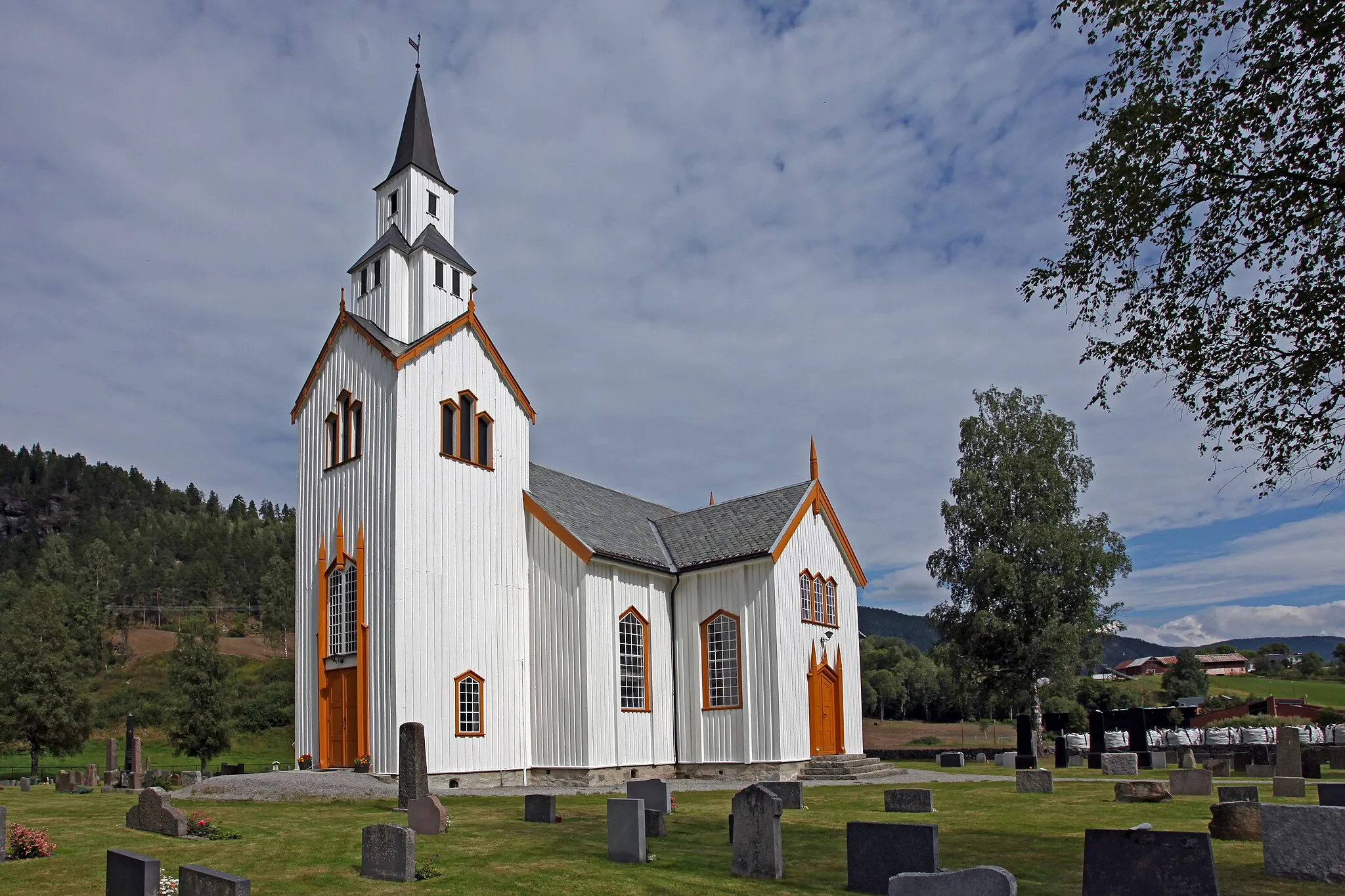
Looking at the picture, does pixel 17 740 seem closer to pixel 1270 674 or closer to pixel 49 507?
pixel 1270 674

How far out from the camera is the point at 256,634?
369 feet

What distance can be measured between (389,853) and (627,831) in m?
2.93

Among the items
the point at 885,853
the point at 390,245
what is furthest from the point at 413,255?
the point at 885,853

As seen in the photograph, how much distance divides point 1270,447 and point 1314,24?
14.5 feet

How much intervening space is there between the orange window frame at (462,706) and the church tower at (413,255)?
910cm

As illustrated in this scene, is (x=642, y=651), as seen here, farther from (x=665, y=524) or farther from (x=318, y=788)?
(x=318, y=788)

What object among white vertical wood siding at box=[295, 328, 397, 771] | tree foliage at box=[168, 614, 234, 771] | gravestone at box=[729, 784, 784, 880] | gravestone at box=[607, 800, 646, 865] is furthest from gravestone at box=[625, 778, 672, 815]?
tree foliage at box=[168, 614, 234, 771]

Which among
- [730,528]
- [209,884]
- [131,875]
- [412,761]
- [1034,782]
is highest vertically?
[730,528]

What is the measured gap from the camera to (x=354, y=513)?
2398cm

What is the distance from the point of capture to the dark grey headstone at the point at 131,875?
889 centimetres

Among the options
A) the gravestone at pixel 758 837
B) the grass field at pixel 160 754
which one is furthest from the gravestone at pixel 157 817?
the grass field at pixel 160 754

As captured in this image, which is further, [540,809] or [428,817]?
[540,809]

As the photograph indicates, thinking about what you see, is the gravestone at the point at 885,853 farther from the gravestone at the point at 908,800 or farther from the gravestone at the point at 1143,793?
the gravestone at the point at 1143,793

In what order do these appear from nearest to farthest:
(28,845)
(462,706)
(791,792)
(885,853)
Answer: (885,853), (28,845), (791,792), (462,706)
